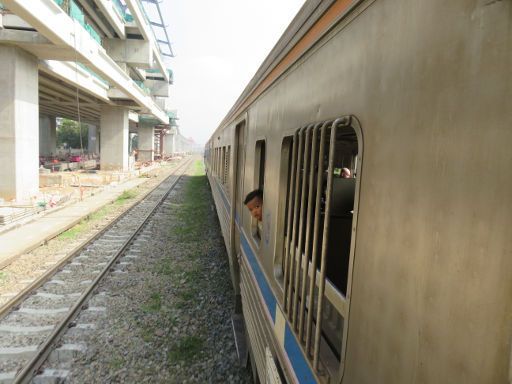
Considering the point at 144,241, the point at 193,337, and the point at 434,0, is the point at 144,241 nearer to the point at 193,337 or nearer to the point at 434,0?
the point at 193,337

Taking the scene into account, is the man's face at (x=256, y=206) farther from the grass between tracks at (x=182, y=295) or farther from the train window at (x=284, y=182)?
the grass between tracks at (x=182, y=295)

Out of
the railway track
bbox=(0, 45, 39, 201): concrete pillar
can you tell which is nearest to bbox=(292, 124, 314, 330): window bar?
the railway track

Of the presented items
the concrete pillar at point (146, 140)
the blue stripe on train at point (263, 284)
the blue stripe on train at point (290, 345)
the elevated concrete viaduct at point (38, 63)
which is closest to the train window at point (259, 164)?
the blue stripe on train at point (263, 284)

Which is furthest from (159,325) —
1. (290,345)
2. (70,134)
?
(70,134)

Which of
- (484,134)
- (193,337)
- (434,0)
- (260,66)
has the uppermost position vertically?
(260,66)

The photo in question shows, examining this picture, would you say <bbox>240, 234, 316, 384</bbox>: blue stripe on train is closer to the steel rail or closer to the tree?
the steel rail

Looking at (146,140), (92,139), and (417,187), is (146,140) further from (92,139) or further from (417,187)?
(417,187)

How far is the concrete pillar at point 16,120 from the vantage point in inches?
559

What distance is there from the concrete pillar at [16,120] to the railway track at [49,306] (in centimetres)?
741

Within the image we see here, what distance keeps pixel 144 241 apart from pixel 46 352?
529cm

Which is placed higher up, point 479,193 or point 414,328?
point 479,193

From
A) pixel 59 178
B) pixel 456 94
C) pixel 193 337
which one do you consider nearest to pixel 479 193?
pixel 456 94

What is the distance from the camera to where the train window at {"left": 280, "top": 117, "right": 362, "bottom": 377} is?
181cm

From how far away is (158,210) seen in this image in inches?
563
